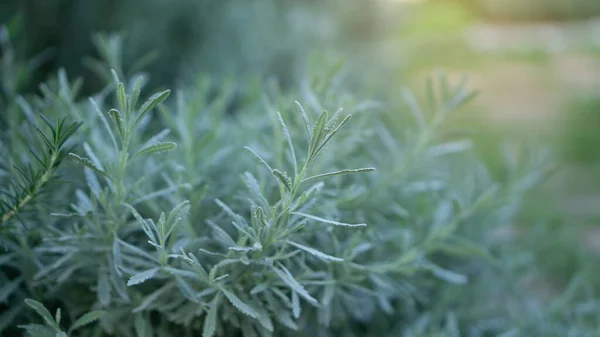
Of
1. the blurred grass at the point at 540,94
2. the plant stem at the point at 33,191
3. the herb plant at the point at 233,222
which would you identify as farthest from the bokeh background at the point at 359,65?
the plant stem at the point at 33,191

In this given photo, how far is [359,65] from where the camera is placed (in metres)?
2.77

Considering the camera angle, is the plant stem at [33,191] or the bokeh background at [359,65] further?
the bokeh background at [359,65]

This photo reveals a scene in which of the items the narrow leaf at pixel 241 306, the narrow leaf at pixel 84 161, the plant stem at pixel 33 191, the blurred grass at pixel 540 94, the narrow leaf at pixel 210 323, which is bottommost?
the blurred grass at pixel 540 94

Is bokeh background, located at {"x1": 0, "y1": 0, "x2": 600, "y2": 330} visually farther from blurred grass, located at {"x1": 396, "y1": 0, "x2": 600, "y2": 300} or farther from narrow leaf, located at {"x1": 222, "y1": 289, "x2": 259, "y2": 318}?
narrow leaf, located at {"x1": 222, "y1": 289, "x2": 259, "y2": 318}

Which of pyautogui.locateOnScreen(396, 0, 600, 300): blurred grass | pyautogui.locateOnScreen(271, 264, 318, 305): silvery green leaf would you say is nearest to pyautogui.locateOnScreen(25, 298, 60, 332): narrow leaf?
pyautogui.locateOnScreen(271, 264, 318, 305): silvery green leaf

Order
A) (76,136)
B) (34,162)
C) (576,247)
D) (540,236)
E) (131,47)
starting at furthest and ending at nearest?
(131,47)
(576,247)
(540,236)
(76,136)
(34,162)

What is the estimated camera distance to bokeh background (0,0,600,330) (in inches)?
70.9

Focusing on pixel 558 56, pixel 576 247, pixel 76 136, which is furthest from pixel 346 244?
pixel 558 56

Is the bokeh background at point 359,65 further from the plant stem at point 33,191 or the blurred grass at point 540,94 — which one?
the plant stem at point 33,191

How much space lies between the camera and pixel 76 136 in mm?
962

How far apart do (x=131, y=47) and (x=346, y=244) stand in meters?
1.32

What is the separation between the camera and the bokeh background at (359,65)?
5.90 ft

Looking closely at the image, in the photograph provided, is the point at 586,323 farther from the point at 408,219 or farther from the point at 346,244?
the point at 346,244

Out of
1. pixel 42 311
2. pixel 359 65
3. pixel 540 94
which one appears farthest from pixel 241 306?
pixel 540 94
